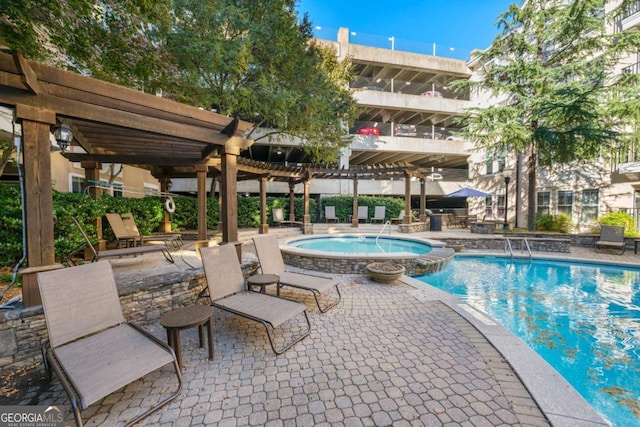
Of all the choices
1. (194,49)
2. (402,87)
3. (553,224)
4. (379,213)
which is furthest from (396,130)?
(194,49)

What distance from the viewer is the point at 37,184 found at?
3.01 m

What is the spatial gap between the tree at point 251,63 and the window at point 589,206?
42.5 feet

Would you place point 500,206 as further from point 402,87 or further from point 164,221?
point 164,221

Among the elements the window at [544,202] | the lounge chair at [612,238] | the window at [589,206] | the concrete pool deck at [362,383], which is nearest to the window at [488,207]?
the window at [544,202]

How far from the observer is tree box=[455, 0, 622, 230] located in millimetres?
9711

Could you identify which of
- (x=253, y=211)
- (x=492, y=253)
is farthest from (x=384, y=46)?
(x=492, y=253)

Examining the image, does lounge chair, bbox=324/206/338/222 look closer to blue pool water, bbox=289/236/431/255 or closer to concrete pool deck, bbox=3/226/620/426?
blue pool water, bbox=289/236/431/255

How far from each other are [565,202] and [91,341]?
750 inches

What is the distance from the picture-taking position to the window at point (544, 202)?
1459cm

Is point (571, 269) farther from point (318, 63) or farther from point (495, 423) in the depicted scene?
point (318, 63)

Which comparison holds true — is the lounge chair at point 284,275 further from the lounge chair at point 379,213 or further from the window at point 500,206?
the window at point 500,206

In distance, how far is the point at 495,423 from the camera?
200 centimetres

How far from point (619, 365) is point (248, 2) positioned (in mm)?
12116

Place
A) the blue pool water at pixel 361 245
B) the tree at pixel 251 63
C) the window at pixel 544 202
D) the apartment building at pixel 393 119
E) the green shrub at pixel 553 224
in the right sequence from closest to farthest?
the tree at pixel 251 63, the blue pool water at pixel 361 245, the green shrub at pixel 553 224, the window at pixel 544 202, the apartment building at pixel 393 119
